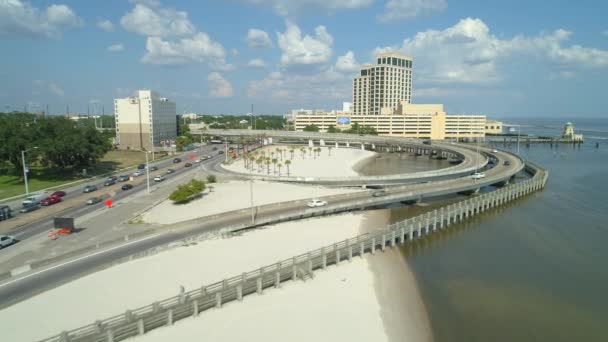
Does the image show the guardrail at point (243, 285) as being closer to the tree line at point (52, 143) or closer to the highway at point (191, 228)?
the highway at point (191, 228)

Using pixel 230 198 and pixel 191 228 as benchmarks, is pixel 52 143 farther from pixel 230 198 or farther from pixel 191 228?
pixel 191 228

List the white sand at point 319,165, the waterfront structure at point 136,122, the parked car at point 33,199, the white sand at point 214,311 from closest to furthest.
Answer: the white sand at point 214,311
the parked car at point 33,199
the white sand at point 319,165
the waterfront structure at point 136,122

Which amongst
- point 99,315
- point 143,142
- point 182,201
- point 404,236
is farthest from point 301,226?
point 143,142

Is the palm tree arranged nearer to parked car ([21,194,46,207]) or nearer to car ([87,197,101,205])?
car ([87,197,101,205])

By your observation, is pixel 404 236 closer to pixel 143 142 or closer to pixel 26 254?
pixel 26 254

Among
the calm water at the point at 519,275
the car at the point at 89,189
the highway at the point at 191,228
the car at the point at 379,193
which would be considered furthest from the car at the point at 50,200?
the calm water at the point at 519,275

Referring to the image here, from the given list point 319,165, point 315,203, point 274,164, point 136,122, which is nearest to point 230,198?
point 315,203
